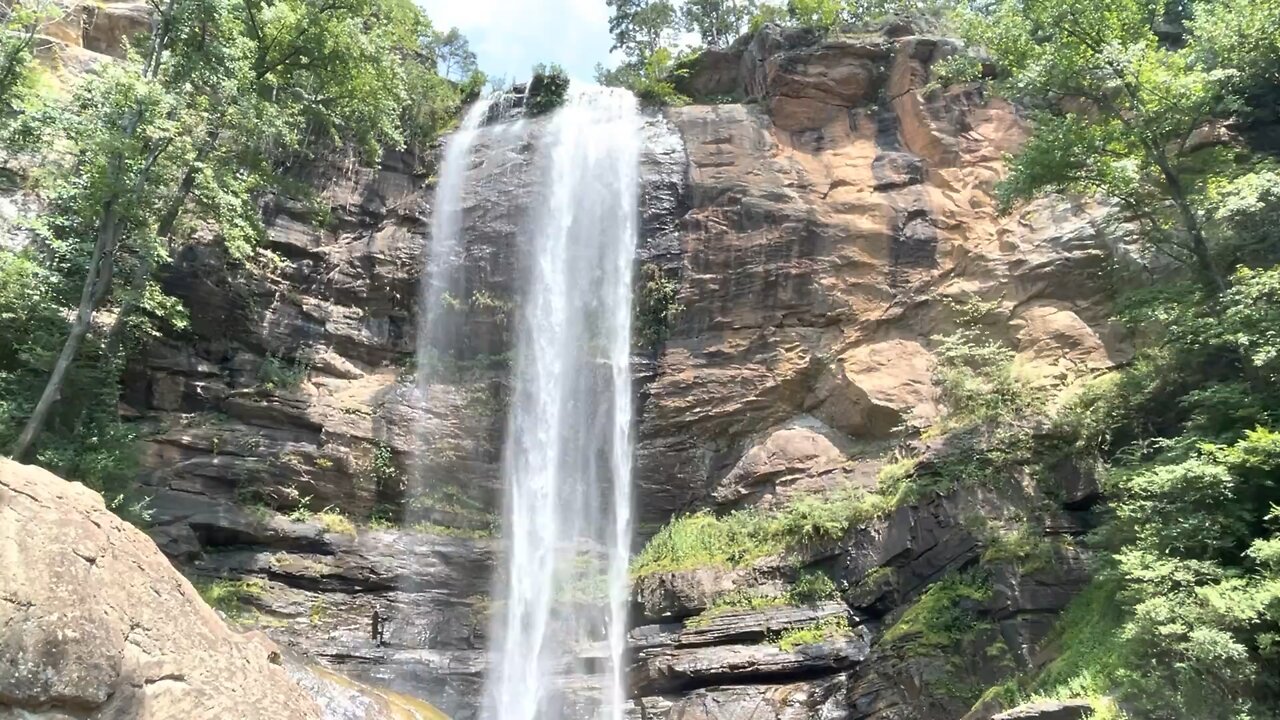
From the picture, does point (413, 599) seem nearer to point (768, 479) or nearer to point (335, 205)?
point (768, 479)

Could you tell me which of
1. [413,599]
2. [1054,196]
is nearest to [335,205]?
[413,599]

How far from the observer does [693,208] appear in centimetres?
1998

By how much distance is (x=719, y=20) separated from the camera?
32.7m

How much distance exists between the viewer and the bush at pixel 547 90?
24.4 metres

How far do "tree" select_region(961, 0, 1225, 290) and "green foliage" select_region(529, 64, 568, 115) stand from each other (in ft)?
43.4

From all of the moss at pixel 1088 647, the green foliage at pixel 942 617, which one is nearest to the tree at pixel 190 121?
the green foliage at pixel 942 617

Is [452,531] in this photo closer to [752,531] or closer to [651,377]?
[651,377]

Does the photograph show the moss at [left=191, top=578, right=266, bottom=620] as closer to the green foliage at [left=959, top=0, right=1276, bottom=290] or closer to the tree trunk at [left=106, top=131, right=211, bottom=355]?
the tree trunk at [left=106, top=131, right=211, bottom=355]

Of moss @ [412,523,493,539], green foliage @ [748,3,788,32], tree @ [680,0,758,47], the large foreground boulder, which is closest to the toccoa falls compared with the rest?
the large foreground boulder

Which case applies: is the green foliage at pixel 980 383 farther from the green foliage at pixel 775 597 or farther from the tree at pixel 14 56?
the tree at pixel 14 56

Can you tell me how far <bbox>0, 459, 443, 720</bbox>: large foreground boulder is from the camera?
18.8ft

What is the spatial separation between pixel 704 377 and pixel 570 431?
3.22m

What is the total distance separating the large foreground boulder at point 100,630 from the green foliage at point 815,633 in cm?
743

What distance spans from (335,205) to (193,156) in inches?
264
